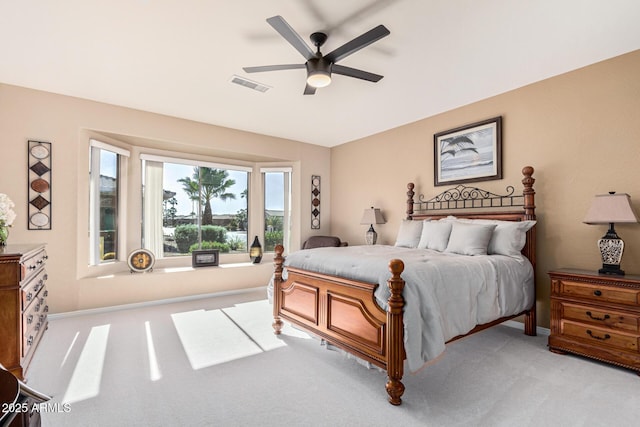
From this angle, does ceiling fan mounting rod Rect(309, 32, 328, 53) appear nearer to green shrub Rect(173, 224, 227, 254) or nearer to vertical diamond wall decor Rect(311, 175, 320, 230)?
vertical diamond wall decor Rect(311, 175, 320, 230)

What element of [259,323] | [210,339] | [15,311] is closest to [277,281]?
[259,323]

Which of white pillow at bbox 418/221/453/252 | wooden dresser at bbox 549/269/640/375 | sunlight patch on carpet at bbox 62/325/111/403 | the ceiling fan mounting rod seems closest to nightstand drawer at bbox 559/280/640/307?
wooden dresser at bbox 549/269/640/375

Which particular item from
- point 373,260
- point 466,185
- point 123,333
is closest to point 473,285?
point 373,260

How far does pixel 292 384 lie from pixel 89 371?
160 centimetres

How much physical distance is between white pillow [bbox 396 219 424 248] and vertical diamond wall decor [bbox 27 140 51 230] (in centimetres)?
430

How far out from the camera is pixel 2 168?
3420mm

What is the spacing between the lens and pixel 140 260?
4480 millimetres

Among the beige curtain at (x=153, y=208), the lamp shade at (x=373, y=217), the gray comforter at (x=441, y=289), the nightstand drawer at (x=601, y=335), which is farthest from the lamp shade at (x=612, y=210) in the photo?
the beige curtain at (x=153, y=208)

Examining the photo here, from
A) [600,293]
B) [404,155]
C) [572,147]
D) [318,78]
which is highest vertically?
[318,78]

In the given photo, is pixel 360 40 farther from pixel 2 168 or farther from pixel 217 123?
pixel 2 168

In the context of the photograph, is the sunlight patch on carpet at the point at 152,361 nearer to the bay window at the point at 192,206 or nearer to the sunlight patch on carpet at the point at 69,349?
the sunlight patch on carpet at the point at 69,349

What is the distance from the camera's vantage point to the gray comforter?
6.81 feet

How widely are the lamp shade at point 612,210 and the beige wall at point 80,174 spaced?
4482mm

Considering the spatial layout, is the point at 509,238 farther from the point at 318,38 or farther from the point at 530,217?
the point at 318,38
